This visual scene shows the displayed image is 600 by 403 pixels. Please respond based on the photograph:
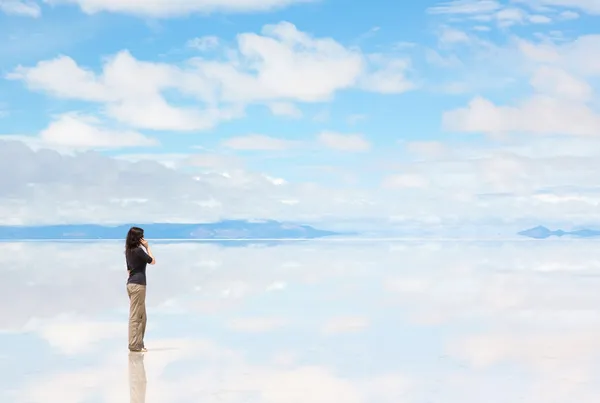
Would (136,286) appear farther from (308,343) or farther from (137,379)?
(308,343)

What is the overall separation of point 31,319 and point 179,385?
7.24 m

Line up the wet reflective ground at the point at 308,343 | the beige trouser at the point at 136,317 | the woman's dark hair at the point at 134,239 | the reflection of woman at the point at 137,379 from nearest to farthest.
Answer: the reflection of woman at the point at 137,379
the wet reflective ground at the point at 308,343
the woman's dark hair at the point at 134,239
the beige trouser at the point at 136,317

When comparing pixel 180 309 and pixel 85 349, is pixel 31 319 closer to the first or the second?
pixel 180 309

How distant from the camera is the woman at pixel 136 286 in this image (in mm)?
11266

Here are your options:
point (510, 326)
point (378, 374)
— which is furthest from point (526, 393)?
point (510, 326)

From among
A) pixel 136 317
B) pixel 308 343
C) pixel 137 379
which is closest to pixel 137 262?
pixel 136 317

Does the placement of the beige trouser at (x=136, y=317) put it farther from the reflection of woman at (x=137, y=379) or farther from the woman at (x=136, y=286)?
the reflection of woman at (x=137, y=379)

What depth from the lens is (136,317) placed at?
11320 millimetres

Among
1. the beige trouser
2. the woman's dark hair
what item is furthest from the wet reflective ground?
the woman's dark hair

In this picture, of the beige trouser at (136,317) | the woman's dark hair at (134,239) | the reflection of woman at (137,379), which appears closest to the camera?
the reflection of woman at (137,379)

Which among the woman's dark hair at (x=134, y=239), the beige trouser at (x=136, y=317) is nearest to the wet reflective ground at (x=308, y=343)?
the beige trouser at (x=136, y=317)

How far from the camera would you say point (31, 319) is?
15305mm

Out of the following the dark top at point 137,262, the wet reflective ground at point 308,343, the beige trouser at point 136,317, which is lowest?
the wet reflective ground at point 308,343

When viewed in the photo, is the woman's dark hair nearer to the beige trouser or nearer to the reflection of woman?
A: the beige trouser
